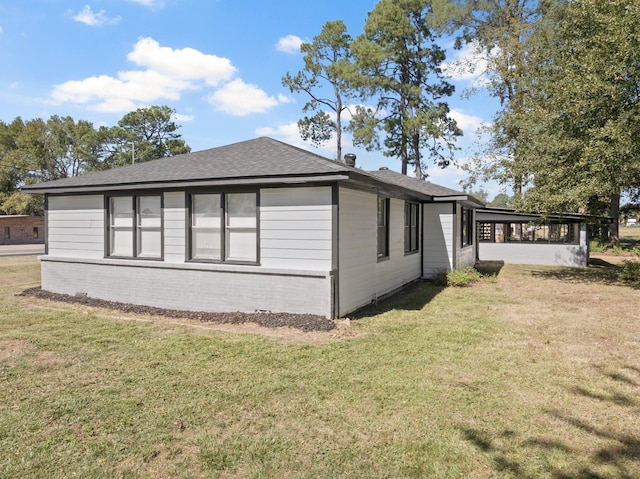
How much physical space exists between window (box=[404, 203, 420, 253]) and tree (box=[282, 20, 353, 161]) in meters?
18.3

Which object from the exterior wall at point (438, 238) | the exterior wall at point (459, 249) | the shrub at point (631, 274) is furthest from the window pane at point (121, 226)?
the shrub at point (631, 274)

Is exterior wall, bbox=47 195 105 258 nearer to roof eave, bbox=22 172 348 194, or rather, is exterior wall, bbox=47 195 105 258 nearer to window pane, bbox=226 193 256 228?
roof eave, bbox=22 172 348 194

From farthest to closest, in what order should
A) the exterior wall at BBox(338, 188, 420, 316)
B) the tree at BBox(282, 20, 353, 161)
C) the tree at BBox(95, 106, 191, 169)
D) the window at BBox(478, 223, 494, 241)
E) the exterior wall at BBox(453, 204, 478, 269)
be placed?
the tree at BBox(95, 106, 191, 169) < the tree at BBox(282, 20, 353, 161) < the window at BBox(478, 223, 494, 241) < the exterior wall at BBox(453, 204, 478, 269) < the exterior wall at BBox(338, 188, 420, 316)

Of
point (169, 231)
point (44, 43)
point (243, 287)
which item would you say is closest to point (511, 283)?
point (243, 287)

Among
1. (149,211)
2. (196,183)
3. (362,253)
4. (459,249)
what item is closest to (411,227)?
(459,249)

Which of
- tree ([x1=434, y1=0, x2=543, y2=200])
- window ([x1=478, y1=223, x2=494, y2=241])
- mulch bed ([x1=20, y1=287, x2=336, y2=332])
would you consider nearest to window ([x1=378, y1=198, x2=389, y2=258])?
mulch bed ([x1=20, y1=287, x2=336, y2=332])

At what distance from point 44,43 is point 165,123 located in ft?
124

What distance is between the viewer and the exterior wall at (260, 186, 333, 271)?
746 cm

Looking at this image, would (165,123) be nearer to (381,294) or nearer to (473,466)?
(381,294)

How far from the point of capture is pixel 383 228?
409 inches

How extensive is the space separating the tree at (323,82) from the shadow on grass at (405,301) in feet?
67.9

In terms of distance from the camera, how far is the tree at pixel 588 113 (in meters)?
11.4

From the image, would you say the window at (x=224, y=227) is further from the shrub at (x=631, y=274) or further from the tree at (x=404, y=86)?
the tree at (x=404, y=86)

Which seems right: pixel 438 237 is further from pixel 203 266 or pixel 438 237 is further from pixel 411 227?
pixel 203 266
